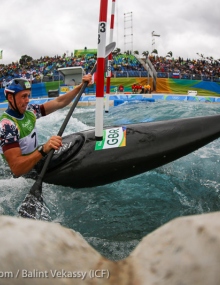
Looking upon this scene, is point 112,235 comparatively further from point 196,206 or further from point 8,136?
point 8,136

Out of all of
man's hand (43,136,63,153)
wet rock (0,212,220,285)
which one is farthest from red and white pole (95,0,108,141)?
wet rock (0,212,220,285)

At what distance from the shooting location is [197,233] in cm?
71

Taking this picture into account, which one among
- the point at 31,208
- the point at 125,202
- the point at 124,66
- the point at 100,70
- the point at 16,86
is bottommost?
the point at 125,202

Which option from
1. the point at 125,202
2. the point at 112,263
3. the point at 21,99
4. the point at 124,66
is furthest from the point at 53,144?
the point at 124,66

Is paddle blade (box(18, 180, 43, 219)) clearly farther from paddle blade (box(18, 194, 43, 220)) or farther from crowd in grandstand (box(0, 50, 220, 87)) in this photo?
crowd in grandstand (box(0, 50, 220, 87))

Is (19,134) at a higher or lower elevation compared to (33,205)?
higher

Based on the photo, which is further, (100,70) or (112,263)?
(100,70)

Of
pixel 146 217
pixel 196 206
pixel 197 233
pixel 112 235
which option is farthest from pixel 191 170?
pixel 197 233

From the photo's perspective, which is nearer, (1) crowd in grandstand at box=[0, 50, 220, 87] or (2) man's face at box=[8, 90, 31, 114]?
(2) man's face at box=[8, 90, 31, 114]

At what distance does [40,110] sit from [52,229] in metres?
3.13

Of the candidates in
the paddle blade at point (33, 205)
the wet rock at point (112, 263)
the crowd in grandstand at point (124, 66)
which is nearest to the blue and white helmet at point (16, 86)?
the paddle blade at point (33, 205)

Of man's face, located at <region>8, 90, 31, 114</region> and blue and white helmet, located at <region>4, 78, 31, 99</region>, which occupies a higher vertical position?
blue and white helmet, located at <region>4, 78, 31, 99</region>

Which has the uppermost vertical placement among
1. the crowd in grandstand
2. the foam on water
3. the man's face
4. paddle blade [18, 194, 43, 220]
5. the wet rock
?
the crowd in grandstand

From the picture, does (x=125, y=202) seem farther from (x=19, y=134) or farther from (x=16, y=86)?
(x=16, y=86)
